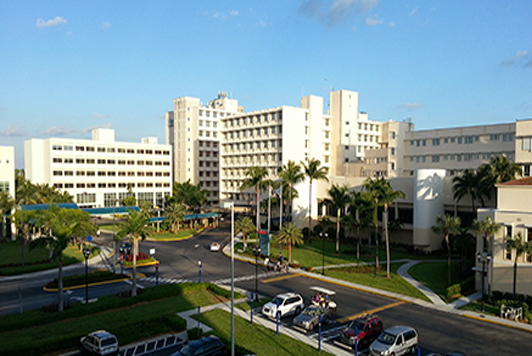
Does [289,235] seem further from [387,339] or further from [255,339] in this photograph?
[387,339]

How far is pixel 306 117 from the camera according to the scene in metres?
108

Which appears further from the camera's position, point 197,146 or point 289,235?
point 197,146

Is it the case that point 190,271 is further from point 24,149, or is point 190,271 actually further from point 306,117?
point 24,149

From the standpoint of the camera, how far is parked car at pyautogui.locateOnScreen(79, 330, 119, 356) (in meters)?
24.5

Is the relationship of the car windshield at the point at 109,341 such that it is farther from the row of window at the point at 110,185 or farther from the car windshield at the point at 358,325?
the row of window at the point at 110,185

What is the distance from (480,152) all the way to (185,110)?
300ft

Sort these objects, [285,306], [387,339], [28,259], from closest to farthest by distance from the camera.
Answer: [387,339], [285,306], [28,259]

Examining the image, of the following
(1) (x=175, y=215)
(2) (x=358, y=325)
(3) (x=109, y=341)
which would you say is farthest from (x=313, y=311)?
(1) (x=175, y=215)

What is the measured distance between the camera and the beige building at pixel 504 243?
121 feet

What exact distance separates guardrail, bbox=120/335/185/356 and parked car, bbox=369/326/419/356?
12.5 meters

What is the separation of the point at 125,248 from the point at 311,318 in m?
41.6

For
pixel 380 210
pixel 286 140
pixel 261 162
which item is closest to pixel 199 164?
pixel 261 162

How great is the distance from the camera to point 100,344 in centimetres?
2448

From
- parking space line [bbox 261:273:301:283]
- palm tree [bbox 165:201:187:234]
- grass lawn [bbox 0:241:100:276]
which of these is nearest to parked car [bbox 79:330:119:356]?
parking space line [bbox 261:273:301:283]
